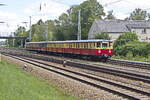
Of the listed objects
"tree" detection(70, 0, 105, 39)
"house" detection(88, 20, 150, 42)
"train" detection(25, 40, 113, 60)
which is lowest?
"train" detection(25, 40, 113, 60)

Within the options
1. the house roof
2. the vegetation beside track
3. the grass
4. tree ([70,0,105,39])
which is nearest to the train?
the vegetation beside track

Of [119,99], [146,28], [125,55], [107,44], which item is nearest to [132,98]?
[119,99]

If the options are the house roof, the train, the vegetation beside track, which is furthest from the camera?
the house roof

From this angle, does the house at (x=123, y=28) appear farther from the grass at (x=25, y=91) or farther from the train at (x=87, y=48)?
the grass at (x=25, y=91)

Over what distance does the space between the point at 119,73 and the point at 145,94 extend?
776 cm

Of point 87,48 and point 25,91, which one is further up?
point 87,48

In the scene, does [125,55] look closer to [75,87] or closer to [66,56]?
[66,56]

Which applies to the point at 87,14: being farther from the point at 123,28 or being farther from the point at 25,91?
the point at 25,91

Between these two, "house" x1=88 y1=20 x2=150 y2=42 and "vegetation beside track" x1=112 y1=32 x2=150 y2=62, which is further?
"house" x1=88 y1=20 x2=150 y2=42

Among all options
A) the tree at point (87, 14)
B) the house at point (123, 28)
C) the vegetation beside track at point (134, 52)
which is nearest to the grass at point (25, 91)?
the vegetation beside track at point (134, 52)

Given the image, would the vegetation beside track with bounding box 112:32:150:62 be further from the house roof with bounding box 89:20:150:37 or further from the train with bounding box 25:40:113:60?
the house roof with bounding box 89:20:150:37

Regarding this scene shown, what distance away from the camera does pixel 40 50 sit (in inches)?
2324

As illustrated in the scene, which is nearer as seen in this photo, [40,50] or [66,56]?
[66,56]

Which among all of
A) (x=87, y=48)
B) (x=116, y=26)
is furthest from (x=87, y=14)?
(x=87, y=48)
